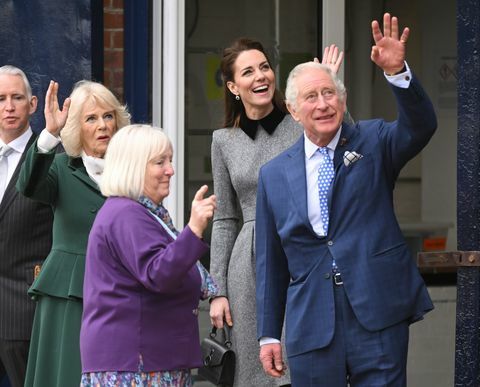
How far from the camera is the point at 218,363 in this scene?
5.44 m

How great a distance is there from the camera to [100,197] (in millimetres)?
5473

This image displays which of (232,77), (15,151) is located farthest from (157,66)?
(232,77)

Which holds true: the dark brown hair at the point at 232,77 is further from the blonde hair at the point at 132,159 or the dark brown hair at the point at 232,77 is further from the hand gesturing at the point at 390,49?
the hand gesturing at the point at 390,49

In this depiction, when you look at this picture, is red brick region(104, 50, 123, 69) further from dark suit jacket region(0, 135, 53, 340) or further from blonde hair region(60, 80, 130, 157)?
blonde hair region(60, 80, 130, 157)

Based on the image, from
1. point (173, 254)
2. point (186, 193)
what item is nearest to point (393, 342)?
point (173, 254)

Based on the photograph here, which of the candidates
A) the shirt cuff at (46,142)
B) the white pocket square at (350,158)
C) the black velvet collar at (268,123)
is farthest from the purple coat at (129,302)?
the black velvet collar at (268,123)

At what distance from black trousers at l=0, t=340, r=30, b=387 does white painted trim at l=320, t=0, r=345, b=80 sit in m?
2.45

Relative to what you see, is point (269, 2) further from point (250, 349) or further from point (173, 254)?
point (173, 254)

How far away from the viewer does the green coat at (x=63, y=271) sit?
5.43 meters

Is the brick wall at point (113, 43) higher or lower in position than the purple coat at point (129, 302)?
higher

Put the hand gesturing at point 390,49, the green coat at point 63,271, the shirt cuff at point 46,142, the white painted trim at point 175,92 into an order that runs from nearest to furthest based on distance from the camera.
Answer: the hand gesturing at point 390,49, the shirt cuff at point 46,142, the green coat at point 63,271, the white painted trim at point 175,92

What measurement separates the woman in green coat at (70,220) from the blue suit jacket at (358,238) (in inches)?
37.6

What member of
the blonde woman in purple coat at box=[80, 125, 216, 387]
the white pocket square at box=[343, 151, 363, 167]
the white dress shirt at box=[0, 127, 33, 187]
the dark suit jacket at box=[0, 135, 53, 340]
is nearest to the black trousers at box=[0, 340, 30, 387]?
the dark suit jacket at box=[0, 135, 53, 340]

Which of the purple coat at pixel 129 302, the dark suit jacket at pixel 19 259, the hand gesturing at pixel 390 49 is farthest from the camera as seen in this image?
the dark suit jacket at pixel 19 259
